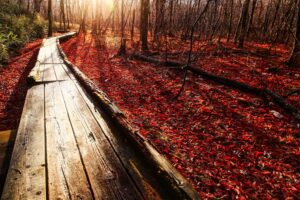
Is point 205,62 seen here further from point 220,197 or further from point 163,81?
point 220,197

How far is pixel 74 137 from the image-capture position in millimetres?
3129

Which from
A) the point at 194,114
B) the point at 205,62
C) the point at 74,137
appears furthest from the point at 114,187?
the point at 205,62

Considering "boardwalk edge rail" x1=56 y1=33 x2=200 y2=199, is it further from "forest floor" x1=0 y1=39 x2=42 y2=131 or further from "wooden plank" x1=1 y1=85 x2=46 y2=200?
"forest floor" x1=0 y1=39 x2=42 y2=131

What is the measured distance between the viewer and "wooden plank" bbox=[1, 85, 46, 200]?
2.05 m

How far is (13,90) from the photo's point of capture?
7301 millimetres

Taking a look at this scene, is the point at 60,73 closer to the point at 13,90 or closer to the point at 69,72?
the point at 69,72

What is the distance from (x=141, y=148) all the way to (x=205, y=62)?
929cm


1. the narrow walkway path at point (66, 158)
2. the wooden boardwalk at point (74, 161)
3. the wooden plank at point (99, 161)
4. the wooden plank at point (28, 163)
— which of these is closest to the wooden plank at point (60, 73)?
the narrow walkway path at point (66, 158)

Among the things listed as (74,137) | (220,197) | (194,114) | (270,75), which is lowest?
(220,197)

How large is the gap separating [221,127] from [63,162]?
3.77 metres

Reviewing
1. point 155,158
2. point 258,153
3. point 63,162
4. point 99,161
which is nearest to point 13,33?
point 63,162

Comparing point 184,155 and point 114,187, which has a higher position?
point 114,187

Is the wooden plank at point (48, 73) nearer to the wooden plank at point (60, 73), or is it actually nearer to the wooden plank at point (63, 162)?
the wooden plank at point (60, 73)

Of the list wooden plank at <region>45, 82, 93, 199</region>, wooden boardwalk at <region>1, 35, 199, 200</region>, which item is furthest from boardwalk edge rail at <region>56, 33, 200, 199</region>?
wooden plank at <region>45, 82, 93, 199</region>
